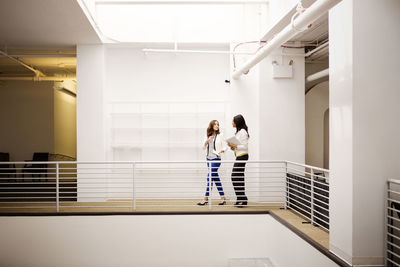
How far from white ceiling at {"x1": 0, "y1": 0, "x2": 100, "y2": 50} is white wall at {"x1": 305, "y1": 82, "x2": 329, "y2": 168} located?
185 inches

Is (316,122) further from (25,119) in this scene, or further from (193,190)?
(25,119)

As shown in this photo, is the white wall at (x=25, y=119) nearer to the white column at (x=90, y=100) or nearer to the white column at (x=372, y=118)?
the white column at (x=90, y=100)

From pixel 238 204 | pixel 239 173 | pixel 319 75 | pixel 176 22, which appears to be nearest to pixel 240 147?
pixel 239 173

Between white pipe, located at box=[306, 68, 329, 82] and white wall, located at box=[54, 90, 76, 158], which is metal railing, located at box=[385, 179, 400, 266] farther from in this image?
white wall, located at box=[54, 90, 76, 158]

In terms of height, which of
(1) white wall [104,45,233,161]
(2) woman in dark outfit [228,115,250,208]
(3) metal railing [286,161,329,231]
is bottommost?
(3) metal railing [286,161,329,231]

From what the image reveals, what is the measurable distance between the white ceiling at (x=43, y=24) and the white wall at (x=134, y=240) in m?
3.07

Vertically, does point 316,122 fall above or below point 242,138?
above

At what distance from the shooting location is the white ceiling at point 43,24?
4.38 metres

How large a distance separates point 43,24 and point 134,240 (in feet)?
12.2

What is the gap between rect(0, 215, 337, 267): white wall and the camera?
5.01m

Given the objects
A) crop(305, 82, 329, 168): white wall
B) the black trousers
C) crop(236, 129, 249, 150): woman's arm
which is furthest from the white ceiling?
crop(305, 82, 329, 168): white wall

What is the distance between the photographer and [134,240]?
507 centimetres

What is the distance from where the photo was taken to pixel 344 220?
310 cm

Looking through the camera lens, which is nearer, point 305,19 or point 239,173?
point 305,19
